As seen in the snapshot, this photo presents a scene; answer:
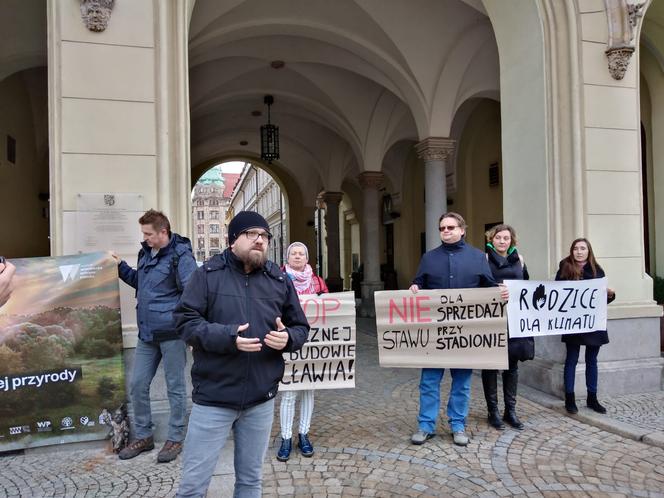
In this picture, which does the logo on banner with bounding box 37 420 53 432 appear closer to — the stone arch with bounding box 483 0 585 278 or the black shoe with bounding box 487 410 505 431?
the black shoe with bounding box 487 410 505 431

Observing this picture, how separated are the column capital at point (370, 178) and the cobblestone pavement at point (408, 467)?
10.7 meters

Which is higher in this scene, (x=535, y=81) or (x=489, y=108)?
(x=489, y=108)

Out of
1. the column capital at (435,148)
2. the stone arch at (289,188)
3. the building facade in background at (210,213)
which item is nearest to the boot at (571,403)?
the column capital at (435,148)

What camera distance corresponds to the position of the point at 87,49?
4.52m

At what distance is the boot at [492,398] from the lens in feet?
15.0

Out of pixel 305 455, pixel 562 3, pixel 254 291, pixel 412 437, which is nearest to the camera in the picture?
pixel 254 291

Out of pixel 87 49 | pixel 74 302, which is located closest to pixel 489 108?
→ pixel 87 49

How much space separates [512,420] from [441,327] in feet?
3.88

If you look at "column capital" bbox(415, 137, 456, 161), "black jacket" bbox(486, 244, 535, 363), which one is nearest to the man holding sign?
"black jacket" bbox(486, 244, 535, 363)

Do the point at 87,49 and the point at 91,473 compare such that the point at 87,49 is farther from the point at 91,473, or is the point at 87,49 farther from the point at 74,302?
the point at 91,473

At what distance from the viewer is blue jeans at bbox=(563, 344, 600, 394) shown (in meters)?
4.98

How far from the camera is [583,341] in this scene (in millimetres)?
4965

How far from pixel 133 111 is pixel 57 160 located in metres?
0.83

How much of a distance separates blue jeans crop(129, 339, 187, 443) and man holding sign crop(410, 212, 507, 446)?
2058 mm
